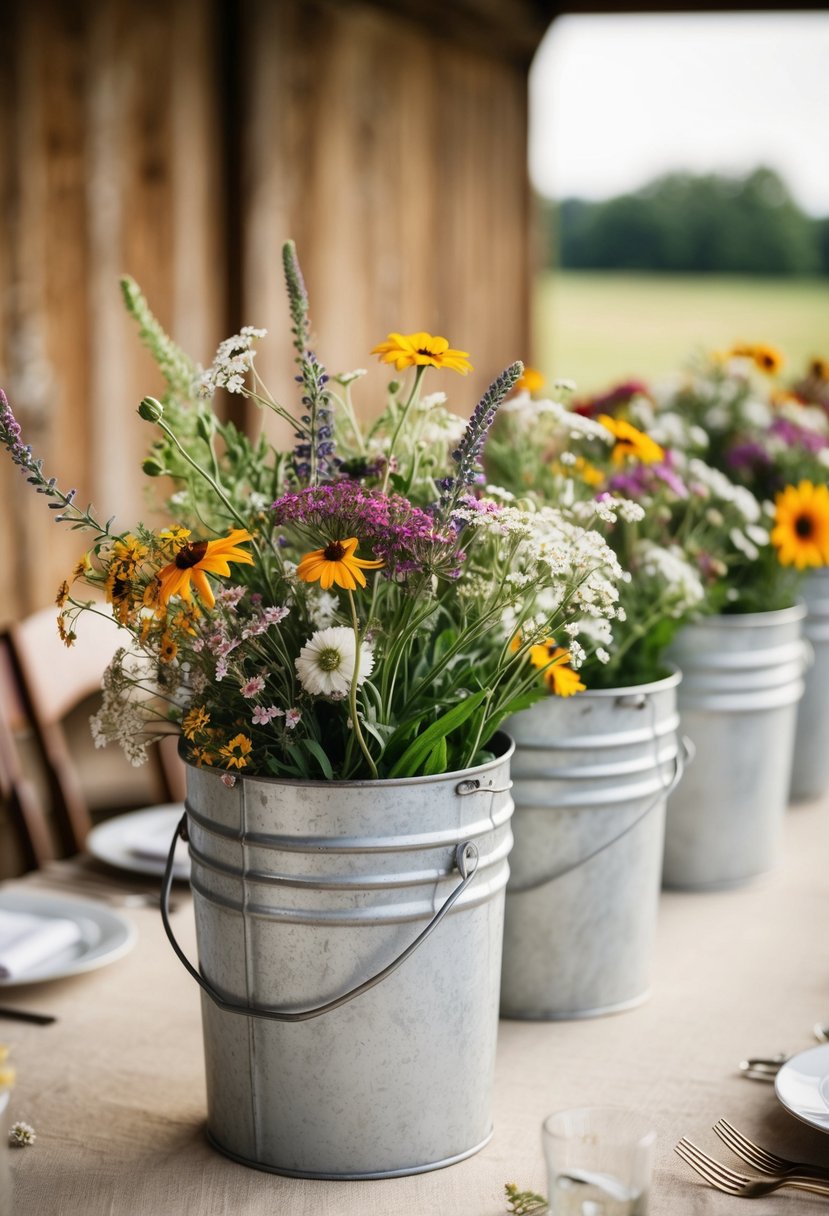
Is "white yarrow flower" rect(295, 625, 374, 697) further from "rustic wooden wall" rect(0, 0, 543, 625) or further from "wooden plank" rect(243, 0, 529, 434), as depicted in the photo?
"wooden plank" rect(243, 0, 529, 434)

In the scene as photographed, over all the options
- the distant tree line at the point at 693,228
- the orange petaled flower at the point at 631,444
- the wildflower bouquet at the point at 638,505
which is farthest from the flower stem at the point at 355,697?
the distant tree line at the point at 693,228

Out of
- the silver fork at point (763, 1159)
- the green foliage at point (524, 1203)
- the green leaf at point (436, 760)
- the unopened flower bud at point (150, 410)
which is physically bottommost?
the silver fork at point (763, 1159)

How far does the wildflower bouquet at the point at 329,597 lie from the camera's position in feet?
2.62

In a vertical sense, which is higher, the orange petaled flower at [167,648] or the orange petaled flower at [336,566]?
the orange petaled flower at [336,566]

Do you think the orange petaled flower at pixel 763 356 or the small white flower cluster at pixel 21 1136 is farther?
the orange petaled flower at pixel 763 356

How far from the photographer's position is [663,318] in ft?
16.3

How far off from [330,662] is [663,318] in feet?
14.5

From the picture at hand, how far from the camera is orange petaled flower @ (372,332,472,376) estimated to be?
0.87 metres

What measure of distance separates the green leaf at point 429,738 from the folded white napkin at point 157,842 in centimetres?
60

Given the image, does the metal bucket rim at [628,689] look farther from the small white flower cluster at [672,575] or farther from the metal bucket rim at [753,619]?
the metal bucket rim at [753,619]

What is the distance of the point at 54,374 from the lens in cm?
244

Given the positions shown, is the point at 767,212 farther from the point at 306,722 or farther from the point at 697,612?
the point at 306,722

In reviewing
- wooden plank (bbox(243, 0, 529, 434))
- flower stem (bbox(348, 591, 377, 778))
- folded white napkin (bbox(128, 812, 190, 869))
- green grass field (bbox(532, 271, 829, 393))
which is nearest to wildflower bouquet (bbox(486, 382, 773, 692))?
flower stem (bbox(348, 591, 377, 778))

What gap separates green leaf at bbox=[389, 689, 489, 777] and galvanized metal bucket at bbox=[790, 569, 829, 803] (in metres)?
1.09
